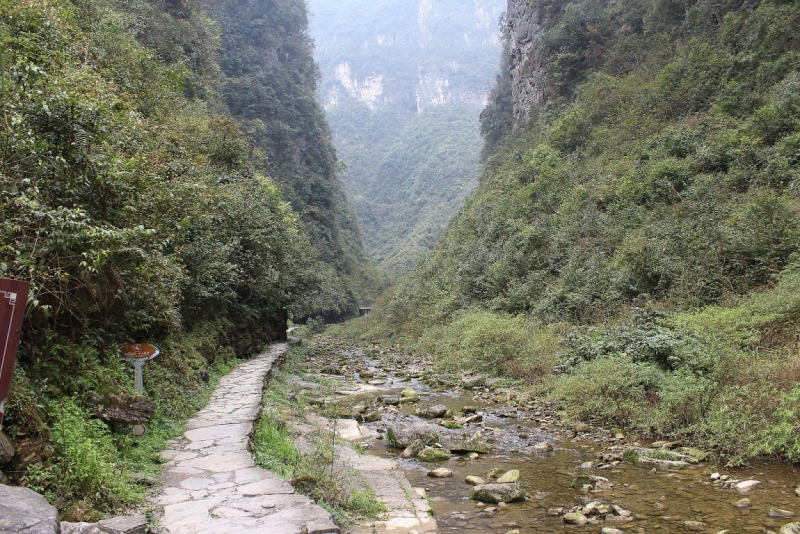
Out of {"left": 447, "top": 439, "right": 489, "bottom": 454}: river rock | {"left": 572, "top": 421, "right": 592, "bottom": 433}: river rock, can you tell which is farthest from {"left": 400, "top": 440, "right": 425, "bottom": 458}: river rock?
{"left": 572, "top": 421, "right": 592, "bottom": 433}: river rock

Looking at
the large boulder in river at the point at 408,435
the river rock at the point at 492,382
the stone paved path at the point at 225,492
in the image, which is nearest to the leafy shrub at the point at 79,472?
the stone paved path at the point at 225,492

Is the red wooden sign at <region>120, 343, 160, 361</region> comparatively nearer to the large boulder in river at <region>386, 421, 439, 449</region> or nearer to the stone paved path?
the stone paved path

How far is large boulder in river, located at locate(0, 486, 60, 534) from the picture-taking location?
2.75 m

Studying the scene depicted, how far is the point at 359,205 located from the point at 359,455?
82715 millimetres

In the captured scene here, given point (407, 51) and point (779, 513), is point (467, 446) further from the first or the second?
point (407, 51)

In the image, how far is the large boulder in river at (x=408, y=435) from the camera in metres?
7.71

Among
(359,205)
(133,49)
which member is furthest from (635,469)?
(359,205)

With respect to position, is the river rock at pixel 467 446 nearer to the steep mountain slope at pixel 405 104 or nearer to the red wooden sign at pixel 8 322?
the red wooden sign at pixel 8 322

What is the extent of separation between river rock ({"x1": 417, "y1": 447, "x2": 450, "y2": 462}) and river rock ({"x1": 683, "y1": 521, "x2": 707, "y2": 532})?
10.2 ft

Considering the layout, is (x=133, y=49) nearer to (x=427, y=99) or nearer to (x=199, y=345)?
(x=199, y=345)

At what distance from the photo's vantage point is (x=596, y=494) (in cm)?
563

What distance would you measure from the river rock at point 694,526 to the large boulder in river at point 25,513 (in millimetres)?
5046

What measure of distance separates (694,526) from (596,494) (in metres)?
1.04

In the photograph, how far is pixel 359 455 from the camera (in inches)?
274
